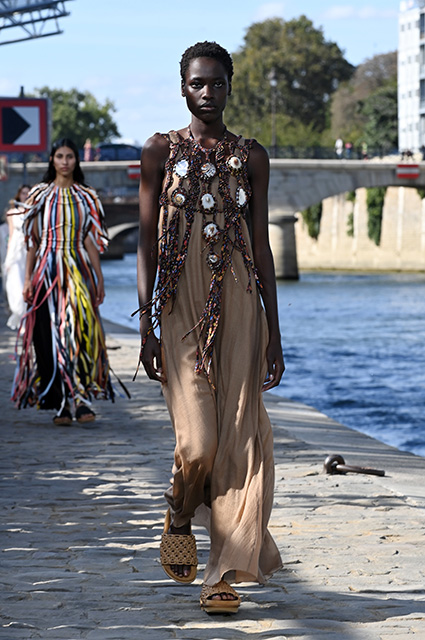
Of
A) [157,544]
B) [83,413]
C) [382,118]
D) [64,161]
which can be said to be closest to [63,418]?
[83,413]

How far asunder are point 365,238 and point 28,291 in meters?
62.6

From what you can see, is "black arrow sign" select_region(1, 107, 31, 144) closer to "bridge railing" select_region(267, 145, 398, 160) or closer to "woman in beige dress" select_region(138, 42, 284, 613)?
"woman in beige dress" select_region(138, 42, 284, 613)

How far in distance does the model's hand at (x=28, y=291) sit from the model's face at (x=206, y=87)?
5.04 m

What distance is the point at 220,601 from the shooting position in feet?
15.1

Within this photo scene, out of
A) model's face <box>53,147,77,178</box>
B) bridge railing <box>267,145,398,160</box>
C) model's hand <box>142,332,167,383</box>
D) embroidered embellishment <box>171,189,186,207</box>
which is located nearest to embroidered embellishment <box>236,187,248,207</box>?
embroidered embellishment <box>171,189,186,207</box>

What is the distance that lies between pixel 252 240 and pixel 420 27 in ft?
317

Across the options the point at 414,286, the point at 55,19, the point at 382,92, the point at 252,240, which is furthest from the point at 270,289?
the point at 382,92

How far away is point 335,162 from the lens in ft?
209

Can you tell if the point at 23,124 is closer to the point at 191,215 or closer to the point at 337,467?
the point at 337,467

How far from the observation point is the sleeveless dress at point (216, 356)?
4.62 meters

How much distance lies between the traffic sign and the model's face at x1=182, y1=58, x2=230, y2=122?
10479 millimetres

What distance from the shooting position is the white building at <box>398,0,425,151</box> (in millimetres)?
92875

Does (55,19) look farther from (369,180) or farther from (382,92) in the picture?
(382,92)

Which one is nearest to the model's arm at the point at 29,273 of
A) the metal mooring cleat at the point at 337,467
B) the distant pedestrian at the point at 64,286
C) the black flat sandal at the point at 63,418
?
the distant pedestrian at the point at 64,286
